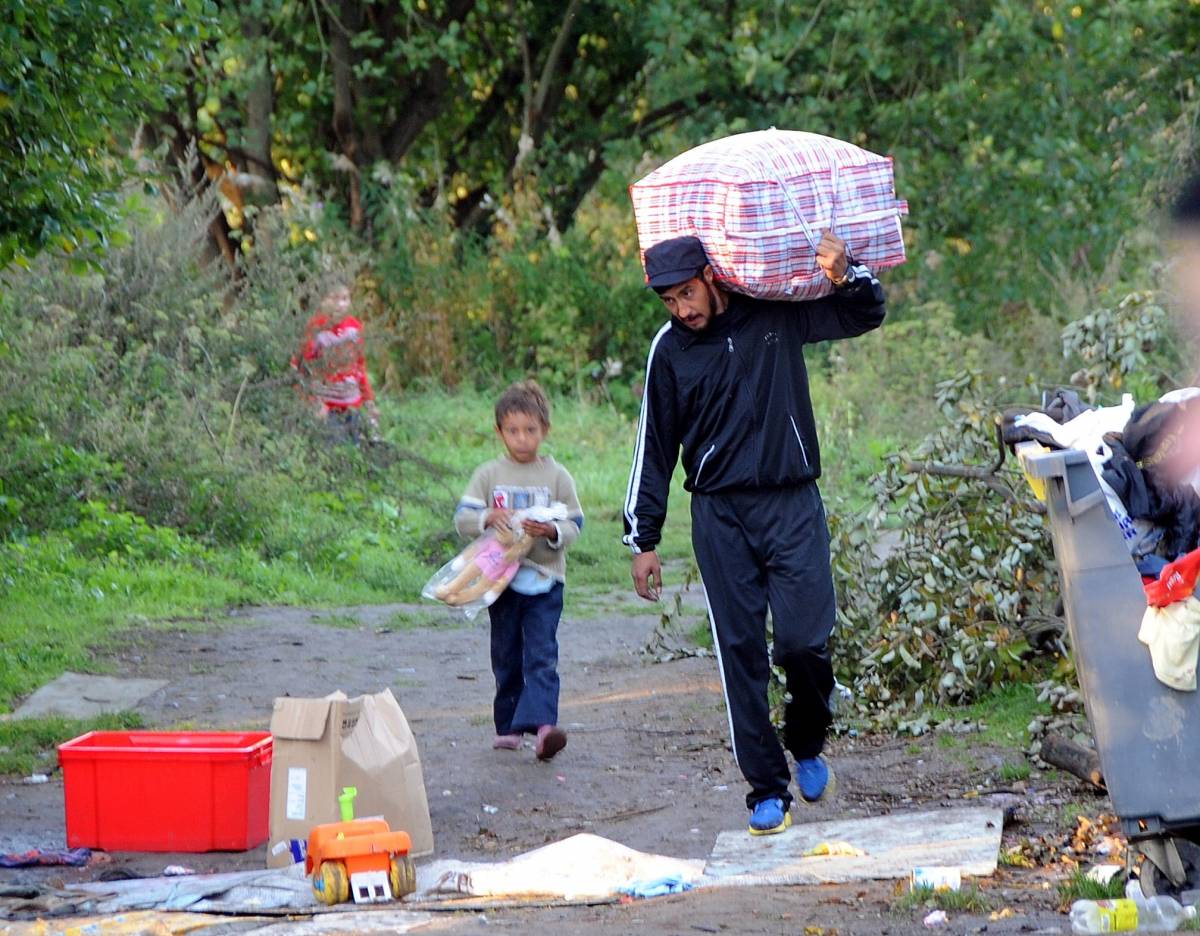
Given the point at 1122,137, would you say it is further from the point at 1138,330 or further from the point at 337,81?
the point at 1138,330

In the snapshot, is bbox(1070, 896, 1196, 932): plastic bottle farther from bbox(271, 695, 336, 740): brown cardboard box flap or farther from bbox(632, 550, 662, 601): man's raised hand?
bbox(271, 695, 336, 740): brown cardboard box flap

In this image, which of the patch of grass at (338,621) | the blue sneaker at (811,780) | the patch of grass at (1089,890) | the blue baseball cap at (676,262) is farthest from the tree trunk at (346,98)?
the patch of grass at (1089,890)

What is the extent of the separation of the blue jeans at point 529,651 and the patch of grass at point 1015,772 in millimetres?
1935

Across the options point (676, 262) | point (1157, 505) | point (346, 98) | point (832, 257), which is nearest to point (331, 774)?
Answer: point (676, 262)

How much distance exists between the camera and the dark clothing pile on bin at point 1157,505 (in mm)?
4340

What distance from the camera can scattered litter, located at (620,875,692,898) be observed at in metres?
5.30

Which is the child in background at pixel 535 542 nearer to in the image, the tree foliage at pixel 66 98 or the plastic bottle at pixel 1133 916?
the tree foliage at pixel 66 98

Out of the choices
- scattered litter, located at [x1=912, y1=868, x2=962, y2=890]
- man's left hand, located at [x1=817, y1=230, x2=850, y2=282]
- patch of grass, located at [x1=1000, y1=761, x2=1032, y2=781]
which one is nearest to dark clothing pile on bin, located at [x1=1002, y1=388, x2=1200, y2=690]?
scattered litter, located at [x1=912, y1=868, x2=962, y2=890]

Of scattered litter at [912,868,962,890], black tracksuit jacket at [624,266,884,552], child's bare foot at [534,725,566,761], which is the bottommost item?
Result: scattered litter at [912,868,962,890]

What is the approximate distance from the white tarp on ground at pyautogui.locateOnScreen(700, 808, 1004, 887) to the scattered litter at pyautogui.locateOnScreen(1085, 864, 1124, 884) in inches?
12.0

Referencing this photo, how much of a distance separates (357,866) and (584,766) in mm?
2140

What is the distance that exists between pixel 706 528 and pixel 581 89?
A: 17411 mm

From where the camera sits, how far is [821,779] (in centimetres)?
608

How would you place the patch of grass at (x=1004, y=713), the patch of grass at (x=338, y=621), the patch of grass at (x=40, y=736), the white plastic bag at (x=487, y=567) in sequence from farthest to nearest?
the patch of grass at (x=338, y=621) → the patch of grass at (x=40, y=736) → the white plastic bag at (x=487, y=567) → the patch of grass at (x=1004, y=713)
